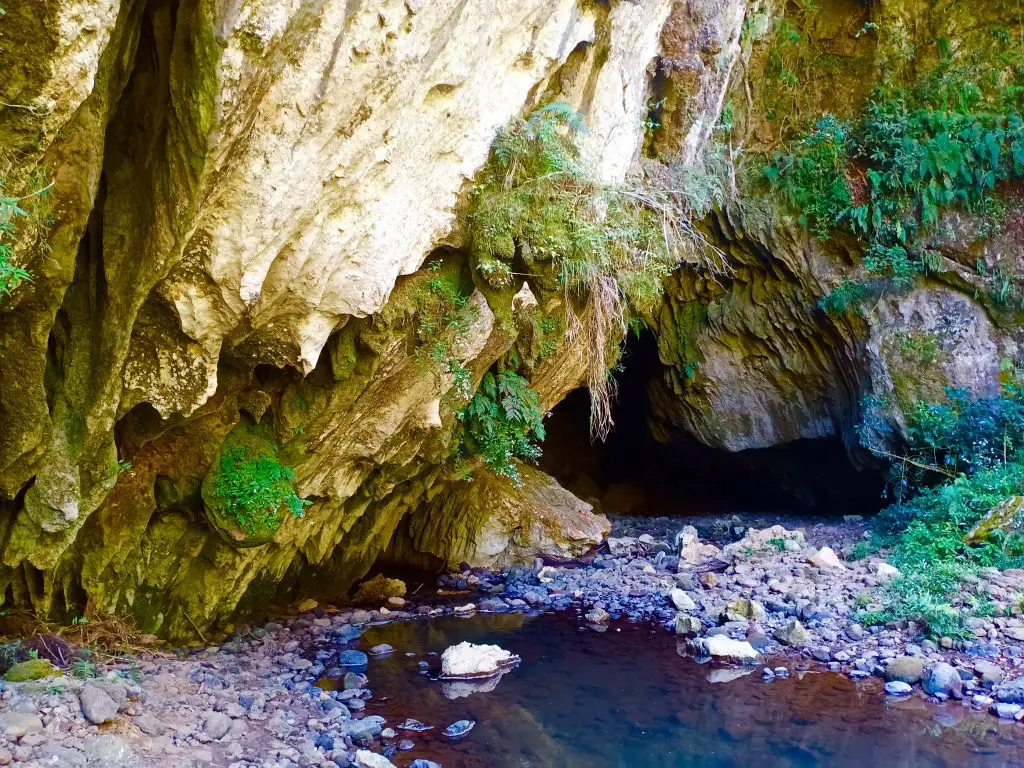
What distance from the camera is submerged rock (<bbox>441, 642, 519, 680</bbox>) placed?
6.32 metres

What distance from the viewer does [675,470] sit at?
17.5 m

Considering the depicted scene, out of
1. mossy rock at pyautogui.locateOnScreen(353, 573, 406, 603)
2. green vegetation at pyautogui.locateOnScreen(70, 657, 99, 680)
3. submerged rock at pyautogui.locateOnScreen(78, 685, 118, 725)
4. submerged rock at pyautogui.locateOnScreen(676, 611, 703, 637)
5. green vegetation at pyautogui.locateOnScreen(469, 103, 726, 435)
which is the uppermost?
green vegetation at pyautogui.locateOnScreen(469, 103, 726, 435)

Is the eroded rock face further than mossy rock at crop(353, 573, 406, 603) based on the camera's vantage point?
No

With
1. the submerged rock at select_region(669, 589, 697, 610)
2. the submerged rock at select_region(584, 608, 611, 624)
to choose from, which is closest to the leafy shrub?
the submerged rock at select_region(584, 608, 611, 624)

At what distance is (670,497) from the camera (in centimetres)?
1762

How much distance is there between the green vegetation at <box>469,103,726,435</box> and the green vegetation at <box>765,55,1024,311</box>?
4569mm

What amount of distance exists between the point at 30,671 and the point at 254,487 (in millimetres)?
2005

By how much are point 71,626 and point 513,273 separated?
4.53 m

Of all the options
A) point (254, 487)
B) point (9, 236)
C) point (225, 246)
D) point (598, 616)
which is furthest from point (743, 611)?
point (9, 236)

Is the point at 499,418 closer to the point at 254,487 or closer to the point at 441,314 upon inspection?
the point at 441,314

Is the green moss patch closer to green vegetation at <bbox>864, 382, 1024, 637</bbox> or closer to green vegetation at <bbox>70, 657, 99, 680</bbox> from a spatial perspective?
green vegetation at <bbox>70, 657, 99, 680</bbox>

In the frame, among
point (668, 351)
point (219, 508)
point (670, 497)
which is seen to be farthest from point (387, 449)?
point (670, 497)

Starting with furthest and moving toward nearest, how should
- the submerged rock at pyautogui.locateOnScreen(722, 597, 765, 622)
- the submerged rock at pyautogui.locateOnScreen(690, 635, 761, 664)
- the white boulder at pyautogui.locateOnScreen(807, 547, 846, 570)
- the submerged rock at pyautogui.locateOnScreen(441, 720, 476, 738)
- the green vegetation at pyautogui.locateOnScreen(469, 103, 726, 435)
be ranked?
the white boulder at pyautogui.locateOnScreen(807, 547, 846, 570)
the submerged rock at pyautogui.locateOnScreen(722, 597, 765, 622)
the submerged rock at pyautogui.locateOnScreen(690, 635, 761, 664)
the green vegetation at pyautogui.locateOnScreen(469, 103, 726, 435)
the submerged rock at pyautogui.locateOnScreen(441, 720, 476, 738)

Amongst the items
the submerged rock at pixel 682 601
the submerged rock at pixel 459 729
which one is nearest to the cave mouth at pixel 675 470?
the submerged rock at pixel 682 601
